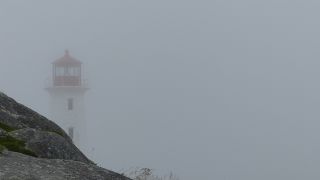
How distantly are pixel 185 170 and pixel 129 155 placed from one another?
22.9 m

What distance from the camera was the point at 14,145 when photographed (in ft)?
23.2

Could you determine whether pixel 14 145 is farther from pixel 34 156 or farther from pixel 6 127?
pixel 6 127

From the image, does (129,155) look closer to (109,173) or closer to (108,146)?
(108,146)

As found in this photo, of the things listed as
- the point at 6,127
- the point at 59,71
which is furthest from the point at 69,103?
the point at 6,127

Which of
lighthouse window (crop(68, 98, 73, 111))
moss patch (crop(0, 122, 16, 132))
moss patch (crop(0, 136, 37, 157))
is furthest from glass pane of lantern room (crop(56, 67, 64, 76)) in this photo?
moss patch (crop(0, 136, 37, 157))

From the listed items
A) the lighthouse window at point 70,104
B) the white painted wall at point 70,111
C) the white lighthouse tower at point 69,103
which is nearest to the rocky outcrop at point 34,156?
the white lighthouse tower at point 69,103

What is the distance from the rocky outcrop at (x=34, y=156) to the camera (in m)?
6.27

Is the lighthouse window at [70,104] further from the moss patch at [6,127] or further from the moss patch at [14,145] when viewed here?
the moss patch at [14,145]

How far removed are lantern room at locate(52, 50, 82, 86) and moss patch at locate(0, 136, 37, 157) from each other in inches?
1801

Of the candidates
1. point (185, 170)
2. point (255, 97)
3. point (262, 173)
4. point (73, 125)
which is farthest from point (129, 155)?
point (73, 125)

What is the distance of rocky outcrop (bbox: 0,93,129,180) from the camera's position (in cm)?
627

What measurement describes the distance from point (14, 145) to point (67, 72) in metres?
48.0

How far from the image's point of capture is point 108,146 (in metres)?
144

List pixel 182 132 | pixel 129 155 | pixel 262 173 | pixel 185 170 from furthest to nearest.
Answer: pixel 182 132 → pixel 129 155 → pixel 185 170 → pixel 262 173
